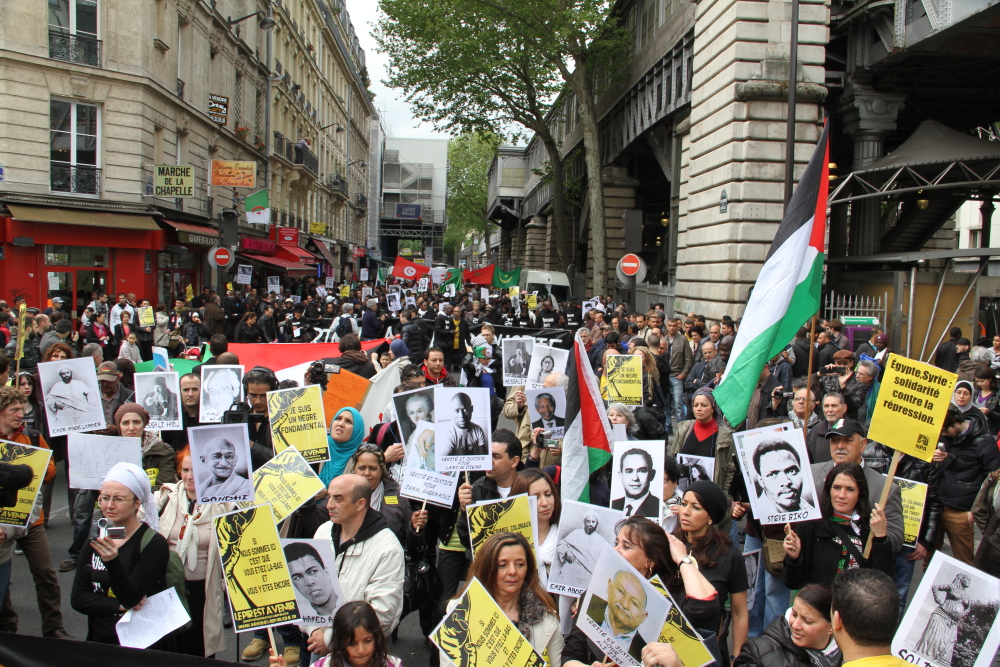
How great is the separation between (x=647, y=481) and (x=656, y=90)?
19.5 metres

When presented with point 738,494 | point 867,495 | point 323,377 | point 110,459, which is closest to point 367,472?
point 110,459

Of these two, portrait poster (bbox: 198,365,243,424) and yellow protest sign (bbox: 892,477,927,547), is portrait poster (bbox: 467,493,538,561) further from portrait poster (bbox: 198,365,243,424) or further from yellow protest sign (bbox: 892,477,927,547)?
portrait poster (bbox: 198,365,243,424)

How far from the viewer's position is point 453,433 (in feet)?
16.5

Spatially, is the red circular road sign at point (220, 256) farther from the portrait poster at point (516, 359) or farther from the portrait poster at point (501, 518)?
the portrait poster at point (501, 518)

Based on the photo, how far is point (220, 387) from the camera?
23.3ft

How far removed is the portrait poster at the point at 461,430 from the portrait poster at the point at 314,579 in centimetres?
138

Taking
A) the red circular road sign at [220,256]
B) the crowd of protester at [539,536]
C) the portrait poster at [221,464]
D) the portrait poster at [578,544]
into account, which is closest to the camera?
the crowd of protester at [539,536]

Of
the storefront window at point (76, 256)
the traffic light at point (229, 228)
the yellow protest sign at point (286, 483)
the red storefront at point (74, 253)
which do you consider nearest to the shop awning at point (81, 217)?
the red storefront at point (74, 253)

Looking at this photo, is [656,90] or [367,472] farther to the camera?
[656,90]

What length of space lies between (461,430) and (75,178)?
19621mm

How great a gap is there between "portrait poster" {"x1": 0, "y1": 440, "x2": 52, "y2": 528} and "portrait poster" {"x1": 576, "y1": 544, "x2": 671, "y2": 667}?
10.7ft

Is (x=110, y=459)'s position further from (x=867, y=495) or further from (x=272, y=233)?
(x=272, y=233)

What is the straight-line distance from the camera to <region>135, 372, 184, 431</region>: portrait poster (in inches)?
257

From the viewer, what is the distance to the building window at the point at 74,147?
20391 millimetres
